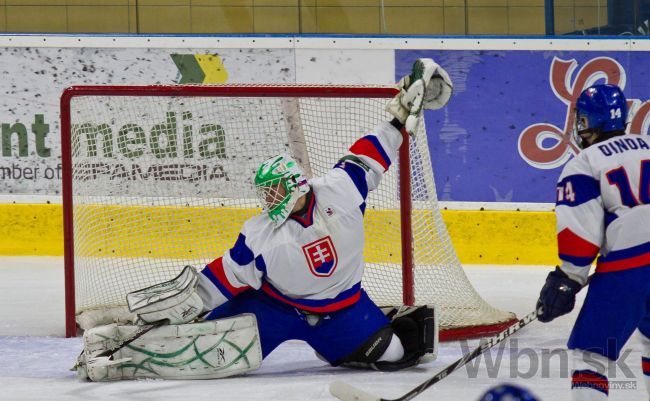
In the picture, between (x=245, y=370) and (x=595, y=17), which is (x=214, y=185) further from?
(x=595, y=17)

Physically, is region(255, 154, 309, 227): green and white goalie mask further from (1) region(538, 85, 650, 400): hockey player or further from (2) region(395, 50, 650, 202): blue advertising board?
(2) region(395, 50, 650, 202): blue advertising board

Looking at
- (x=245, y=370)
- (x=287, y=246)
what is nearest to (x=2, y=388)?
(x=245, y=370)

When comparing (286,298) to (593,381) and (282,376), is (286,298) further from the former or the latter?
(593,381)

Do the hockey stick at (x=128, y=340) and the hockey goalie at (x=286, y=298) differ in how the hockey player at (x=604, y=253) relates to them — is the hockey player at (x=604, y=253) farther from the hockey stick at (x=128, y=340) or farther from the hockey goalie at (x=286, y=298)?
the hockey stick at (x=128, y=340)

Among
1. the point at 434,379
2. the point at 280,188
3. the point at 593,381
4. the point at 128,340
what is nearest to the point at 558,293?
the point at 593,381

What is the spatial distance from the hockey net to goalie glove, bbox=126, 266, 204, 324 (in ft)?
2.82

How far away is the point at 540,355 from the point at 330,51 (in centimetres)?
303

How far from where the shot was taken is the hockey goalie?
366 cm

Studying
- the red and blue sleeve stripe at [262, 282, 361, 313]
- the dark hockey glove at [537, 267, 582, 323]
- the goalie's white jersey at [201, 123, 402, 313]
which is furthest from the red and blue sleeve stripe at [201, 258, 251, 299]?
the dark hockey glove at [537, 267, 582, 323]

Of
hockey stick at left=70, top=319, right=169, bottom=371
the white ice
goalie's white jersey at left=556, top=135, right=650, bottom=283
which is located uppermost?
goalie's white jersey at left=556, top=135, right=650, bottom=283

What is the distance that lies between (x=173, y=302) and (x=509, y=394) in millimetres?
1489

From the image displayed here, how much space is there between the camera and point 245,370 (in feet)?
12.3

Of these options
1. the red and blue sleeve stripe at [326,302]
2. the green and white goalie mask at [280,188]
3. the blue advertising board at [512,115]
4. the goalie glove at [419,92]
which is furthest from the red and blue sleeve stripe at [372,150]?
the blue advertising board at [512,115]

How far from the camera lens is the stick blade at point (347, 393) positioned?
3.05m
